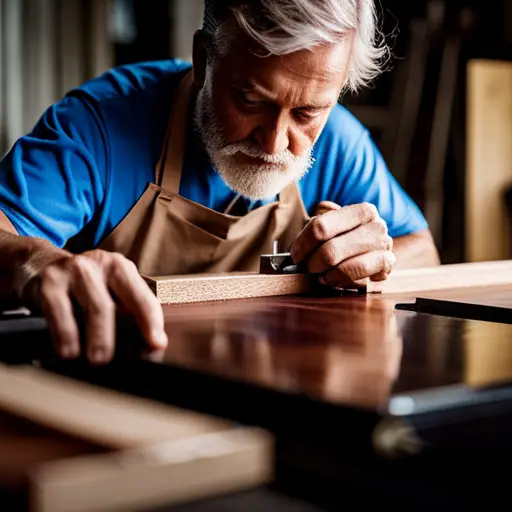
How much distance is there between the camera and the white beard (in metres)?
2.26

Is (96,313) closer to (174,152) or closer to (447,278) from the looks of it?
(447,278)

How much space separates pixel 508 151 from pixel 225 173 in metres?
3.95

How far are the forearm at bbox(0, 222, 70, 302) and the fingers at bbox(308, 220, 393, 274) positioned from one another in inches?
24.4

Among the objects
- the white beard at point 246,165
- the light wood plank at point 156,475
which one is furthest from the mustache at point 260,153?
the light wood plank at point 156,475

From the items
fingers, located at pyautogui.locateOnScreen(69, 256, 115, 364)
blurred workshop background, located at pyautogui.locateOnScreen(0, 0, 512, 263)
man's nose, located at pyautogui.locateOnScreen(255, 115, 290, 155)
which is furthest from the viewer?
blurred workshop background, located at pyautogui.locateOnScreen(0, 0, 512, 263)

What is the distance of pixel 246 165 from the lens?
2.28m

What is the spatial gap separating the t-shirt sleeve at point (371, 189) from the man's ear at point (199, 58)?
21.4 inches

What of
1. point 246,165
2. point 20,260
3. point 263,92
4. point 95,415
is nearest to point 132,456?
point 95,415

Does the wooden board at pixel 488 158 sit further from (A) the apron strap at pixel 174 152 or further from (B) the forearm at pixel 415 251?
(A) the apron strap at pixel 174 152

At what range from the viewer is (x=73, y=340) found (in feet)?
3.69

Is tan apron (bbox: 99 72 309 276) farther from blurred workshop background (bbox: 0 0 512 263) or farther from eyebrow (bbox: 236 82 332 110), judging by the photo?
blurred workshop background (bbox: 0 0 512 263)

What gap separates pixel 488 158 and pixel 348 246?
4.14 metres

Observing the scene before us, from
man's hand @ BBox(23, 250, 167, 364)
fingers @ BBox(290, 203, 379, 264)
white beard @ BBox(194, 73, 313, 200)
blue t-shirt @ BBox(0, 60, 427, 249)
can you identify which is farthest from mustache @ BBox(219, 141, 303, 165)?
man's hand @ BBox(23, 250, 167, 364)

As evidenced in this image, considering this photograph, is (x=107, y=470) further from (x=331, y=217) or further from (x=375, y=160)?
(x=375, y=160)
